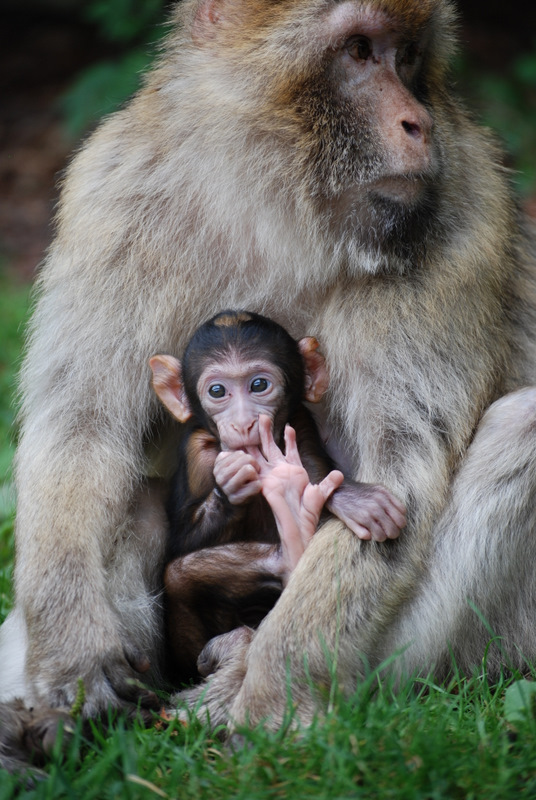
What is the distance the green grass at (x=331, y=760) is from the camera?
2.58m

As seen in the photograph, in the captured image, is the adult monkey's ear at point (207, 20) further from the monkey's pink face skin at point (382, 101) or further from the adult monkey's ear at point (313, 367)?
the adult monkey's ear at point (313, 367)

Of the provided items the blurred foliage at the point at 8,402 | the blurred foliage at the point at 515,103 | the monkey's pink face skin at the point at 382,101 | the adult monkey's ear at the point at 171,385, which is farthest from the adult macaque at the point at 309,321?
the blurred foliage at the point at 515,103

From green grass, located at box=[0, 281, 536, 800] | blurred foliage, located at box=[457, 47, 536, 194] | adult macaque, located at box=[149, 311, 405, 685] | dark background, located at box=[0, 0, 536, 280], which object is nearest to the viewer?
green grass, located at box=[0, 281, 536, 800]

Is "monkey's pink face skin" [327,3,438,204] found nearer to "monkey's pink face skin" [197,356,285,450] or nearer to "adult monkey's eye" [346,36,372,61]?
"adult monkey's eye" [346,36,372,61]

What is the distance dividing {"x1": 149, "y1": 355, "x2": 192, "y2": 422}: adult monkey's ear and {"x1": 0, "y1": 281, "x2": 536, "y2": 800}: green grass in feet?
3.78

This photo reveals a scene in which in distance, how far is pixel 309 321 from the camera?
390cm

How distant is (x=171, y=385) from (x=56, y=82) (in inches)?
358

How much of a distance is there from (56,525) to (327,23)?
196 cm

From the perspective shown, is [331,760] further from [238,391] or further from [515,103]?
[515,103]

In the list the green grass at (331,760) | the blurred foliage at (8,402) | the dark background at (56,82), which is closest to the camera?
the green grass at (331,760)

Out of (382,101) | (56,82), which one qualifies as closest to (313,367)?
(382,101)

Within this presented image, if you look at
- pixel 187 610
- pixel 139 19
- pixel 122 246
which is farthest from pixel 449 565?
pixel 139 19

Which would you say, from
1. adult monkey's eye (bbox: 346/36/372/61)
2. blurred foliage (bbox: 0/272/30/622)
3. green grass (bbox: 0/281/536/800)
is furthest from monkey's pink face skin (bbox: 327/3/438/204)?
blurred foliage (bbox: 0/272/30/622)

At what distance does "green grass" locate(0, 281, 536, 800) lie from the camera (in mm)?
2578
